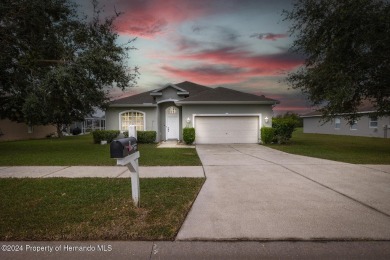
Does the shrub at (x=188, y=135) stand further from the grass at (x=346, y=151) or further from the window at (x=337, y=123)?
the window at (x=337, y=123)

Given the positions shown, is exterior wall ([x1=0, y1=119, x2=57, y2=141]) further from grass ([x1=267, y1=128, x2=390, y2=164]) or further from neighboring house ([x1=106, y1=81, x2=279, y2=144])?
grass ([x1=267, y1=128, x2=390, y2=164])

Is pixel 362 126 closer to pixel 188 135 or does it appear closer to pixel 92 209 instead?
pixel 188 135

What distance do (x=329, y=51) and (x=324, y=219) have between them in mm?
12477

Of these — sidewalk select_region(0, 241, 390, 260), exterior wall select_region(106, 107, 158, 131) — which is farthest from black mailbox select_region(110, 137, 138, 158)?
exterior wall select_region(106, 107, 158, 131)

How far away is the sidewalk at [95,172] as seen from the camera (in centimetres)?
754

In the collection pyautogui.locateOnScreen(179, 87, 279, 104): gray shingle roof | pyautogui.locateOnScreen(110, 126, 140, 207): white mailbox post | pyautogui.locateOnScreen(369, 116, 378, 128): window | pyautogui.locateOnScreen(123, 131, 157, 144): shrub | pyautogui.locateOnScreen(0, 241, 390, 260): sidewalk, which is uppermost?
pyautogui.locateOnScreen(179, 87, 279, 104): gray shingle roof

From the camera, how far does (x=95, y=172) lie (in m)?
8.10

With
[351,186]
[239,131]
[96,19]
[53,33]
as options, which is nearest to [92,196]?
[351,186]

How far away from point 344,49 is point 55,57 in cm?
1646

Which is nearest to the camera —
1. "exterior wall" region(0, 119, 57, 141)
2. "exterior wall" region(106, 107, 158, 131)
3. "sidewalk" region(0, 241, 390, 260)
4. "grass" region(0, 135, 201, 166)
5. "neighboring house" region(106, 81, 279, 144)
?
"sidewalk" region(0, 241, 390, 260)

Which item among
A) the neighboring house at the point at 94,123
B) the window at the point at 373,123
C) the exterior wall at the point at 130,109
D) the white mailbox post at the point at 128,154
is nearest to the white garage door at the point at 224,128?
the exterior wall at the point at 130,109

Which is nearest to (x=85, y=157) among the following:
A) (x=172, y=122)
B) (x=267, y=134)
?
(x=172, y=122)

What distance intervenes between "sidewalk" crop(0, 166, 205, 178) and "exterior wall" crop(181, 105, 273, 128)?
34.8ft

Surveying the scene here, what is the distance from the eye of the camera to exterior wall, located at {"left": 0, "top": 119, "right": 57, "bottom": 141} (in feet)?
82.1
